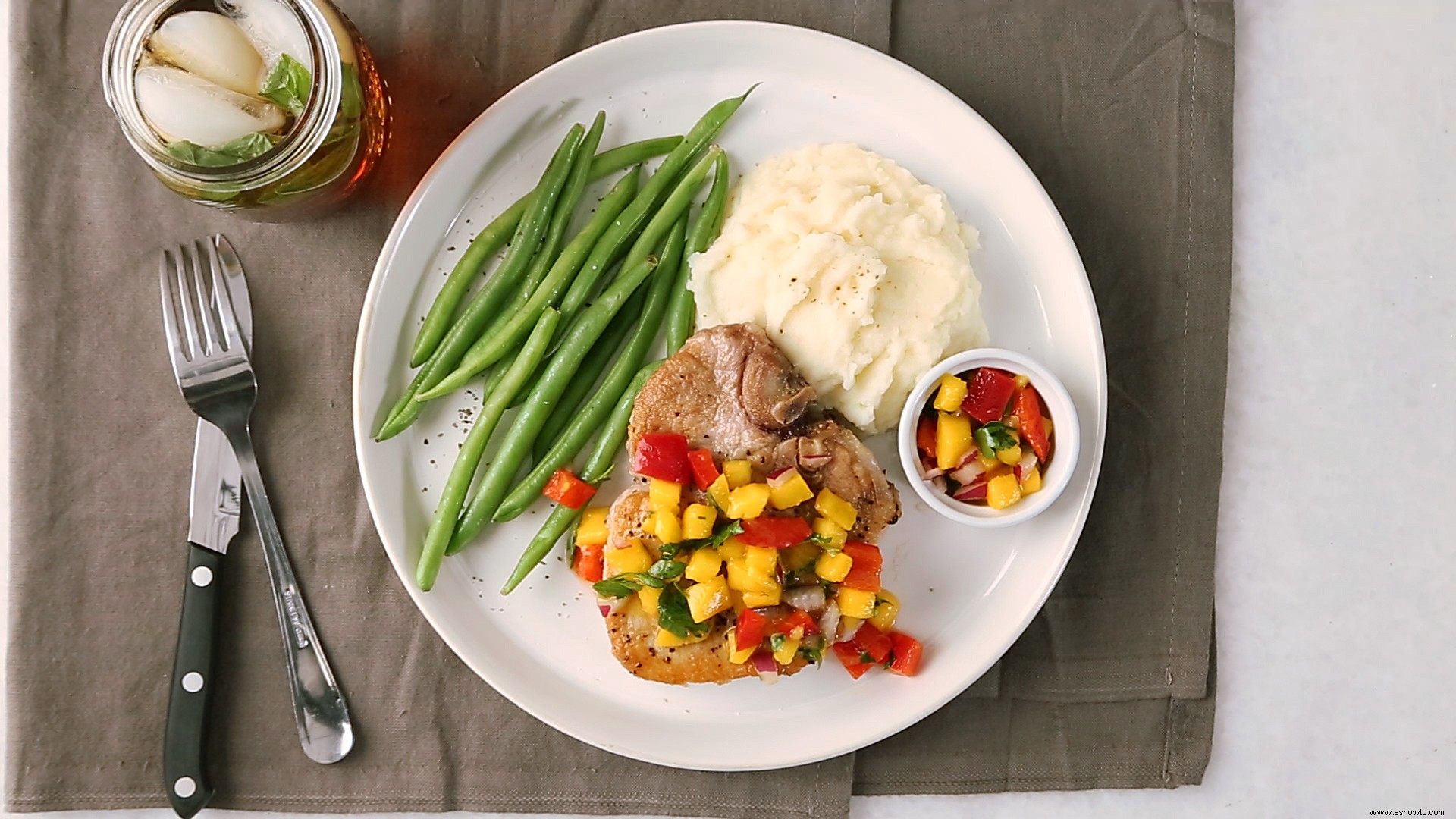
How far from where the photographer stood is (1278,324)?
4.26 meters

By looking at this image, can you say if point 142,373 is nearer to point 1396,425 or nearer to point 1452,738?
point 1396,425

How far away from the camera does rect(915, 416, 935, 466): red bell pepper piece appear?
11.8ft

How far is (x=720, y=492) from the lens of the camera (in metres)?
3.35

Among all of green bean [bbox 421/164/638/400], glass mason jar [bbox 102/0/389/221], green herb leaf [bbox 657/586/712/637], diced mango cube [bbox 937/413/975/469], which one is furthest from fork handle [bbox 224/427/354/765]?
diced mango cube [bbox 937/413/975/469]

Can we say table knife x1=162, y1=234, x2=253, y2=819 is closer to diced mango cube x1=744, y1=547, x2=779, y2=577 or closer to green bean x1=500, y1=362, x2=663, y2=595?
green bean x1=500, y1=362, x2=663, y2=595

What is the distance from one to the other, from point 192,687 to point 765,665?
235 cm

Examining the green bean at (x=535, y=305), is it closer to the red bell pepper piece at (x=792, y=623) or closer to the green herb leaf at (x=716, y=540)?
the green herb leaf at (x=716, y=540)

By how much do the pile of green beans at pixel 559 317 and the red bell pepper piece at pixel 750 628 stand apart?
0.83 m

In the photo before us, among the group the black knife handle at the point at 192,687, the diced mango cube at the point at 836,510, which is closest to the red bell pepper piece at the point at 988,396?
the diced mango cube at the point at 836,510

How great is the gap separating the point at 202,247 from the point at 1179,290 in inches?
160

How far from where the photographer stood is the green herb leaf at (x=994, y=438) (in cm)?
348

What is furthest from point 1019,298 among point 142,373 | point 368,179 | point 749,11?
point 142,373

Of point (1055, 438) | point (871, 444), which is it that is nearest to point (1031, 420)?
point (1055, 438)

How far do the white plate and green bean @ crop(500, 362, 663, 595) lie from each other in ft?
0.38
